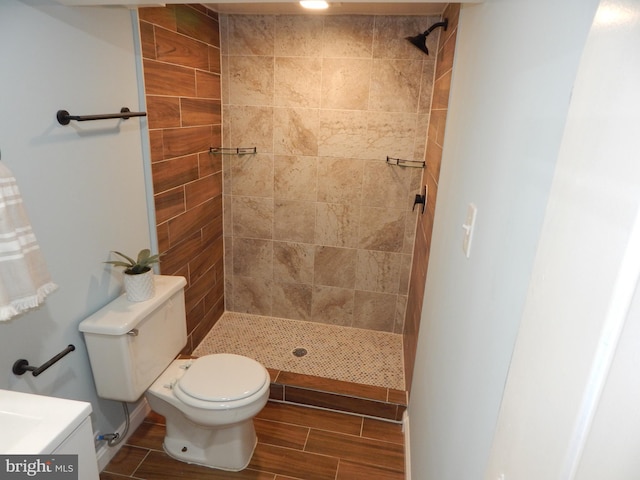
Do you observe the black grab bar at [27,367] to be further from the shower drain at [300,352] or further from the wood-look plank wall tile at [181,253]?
the shower drain at [300,352]

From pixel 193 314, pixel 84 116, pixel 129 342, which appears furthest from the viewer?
pixel 193 314

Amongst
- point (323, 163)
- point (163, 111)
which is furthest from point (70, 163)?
point (323, 163)

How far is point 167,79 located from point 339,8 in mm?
1063

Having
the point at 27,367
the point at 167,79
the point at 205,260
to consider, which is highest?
the point at 167,79

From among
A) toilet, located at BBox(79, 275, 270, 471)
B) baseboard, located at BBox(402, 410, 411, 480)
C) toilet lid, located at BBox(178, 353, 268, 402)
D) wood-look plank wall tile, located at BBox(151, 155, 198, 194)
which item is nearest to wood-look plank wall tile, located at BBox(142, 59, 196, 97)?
wood-look plank wall tile, located at BBox(151, 155, 198, 194)

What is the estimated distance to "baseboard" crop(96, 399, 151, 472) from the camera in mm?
1888

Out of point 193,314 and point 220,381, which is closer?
point 220,381

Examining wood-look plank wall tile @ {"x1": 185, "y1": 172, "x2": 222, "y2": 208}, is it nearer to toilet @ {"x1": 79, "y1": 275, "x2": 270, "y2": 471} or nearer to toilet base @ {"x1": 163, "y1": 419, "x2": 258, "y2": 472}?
toilet @ {"x1": 79, "y1": 275, "x2": 270, "y2": 471}

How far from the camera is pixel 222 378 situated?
6.11 ft

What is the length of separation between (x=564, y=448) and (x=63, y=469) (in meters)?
1.04

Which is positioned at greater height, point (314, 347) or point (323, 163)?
point (323, 163)

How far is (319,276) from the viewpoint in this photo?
3094mm

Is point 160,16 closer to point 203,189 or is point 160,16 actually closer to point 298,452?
point 203,189

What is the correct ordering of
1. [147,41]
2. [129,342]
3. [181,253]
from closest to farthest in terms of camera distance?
1. [129,342]
2. [147,41]
3. [181,253]
